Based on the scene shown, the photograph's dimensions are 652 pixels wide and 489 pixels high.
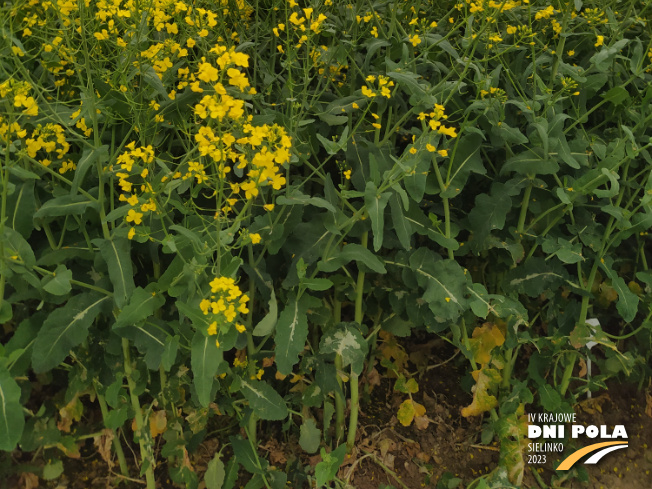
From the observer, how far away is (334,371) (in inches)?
92.0

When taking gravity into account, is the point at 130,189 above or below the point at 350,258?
above

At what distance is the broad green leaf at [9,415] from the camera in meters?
1.72

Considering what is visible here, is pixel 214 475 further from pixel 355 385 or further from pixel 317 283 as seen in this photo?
pixel 317 283

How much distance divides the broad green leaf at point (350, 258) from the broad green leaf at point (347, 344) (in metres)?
0.33

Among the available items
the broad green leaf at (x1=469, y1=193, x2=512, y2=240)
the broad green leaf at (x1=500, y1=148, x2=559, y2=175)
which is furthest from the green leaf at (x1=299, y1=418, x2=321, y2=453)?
the broad green leaf at (x1=500, y1=148, x2=559, y2=175)

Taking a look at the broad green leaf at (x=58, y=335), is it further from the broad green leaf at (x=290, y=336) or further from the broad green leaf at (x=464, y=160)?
the broad green leaf at (x=464, y=160)

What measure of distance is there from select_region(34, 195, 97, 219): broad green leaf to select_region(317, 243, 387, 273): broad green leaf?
843mm

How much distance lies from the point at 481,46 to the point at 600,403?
193 cm

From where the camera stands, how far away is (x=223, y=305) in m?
1.59

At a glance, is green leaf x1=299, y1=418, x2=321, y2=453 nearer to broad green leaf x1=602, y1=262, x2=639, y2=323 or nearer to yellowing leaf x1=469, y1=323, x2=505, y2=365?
yellowing leaf x1=469, y1=323, x2=505, y2=365

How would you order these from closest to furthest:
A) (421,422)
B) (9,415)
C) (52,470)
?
(9,415) → (52,470) → (421,422)

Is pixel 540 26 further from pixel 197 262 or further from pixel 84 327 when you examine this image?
pixel 84 327

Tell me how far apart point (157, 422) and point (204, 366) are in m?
0.85

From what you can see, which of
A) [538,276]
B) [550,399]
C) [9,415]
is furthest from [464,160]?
[9,415]
